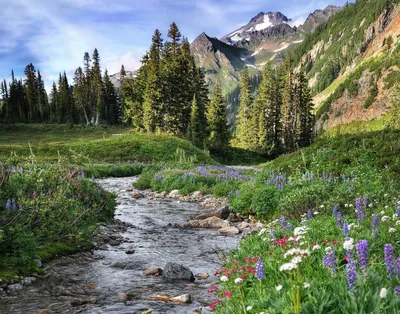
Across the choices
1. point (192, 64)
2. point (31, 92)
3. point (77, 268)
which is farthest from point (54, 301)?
point (31, 92)

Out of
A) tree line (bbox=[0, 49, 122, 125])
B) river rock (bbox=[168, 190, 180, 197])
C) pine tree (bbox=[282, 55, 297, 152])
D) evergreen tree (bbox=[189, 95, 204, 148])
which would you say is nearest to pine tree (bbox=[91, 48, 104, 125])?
tree line (bbox=[0, 49, 122, 125])

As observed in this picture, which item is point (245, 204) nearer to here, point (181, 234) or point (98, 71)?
point (181, 234)

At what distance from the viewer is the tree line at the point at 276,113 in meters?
68.2

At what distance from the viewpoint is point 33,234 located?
21.5 feet

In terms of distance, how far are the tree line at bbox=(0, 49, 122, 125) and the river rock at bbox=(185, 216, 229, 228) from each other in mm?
88297

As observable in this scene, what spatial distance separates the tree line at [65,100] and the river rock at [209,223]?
88297mm

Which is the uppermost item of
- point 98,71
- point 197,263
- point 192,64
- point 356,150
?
point 98,71

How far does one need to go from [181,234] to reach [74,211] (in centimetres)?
335

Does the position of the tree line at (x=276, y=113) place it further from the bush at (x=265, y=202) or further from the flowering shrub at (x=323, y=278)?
the flowering shrub at (x=323, y=278)

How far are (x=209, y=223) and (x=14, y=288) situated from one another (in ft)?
22.4

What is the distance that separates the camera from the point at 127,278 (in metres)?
6.66

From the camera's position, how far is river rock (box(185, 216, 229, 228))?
11.4 m

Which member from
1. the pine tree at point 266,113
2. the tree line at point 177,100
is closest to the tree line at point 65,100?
the tree line at point 177,100

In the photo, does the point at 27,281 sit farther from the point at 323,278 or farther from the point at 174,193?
the point at 174,193
